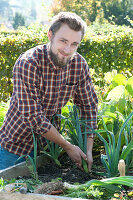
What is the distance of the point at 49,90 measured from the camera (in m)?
2.22

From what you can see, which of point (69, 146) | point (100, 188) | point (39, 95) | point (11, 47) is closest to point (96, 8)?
point (11, 47)

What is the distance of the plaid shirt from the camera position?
2059 mm

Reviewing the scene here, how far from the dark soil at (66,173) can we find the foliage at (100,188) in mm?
285

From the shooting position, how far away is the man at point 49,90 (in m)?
2.06

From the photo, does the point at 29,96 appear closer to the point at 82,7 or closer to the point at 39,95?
the point at 39,95

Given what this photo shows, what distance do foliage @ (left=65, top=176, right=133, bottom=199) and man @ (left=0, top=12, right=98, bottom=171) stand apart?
1.48 feet

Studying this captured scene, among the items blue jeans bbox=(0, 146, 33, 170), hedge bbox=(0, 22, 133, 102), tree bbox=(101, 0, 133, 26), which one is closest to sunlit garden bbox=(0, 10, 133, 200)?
hedge bbox=(0, 22, 133, 102)

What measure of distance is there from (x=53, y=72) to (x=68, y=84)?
0.18 meters

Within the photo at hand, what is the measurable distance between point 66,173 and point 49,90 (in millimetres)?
575

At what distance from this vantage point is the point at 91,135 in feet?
7.47

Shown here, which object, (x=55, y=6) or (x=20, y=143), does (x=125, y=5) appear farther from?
(x=20, y=143)

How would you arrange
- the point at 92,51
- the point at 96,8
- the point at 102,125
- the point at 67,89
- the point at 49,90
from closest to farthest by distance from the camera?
the point at 49,90 < the point at 67,89 < the point at 102,125 < the point at 92,51 < the point at 96,8

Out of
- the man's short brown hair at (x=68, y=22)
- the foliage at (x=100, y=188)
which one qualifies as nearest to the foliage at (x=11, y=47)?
the man's short brown hair at (x=68, y=22)

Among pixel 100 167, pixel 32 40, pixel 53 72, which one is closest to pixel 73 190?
pixel 100 167
